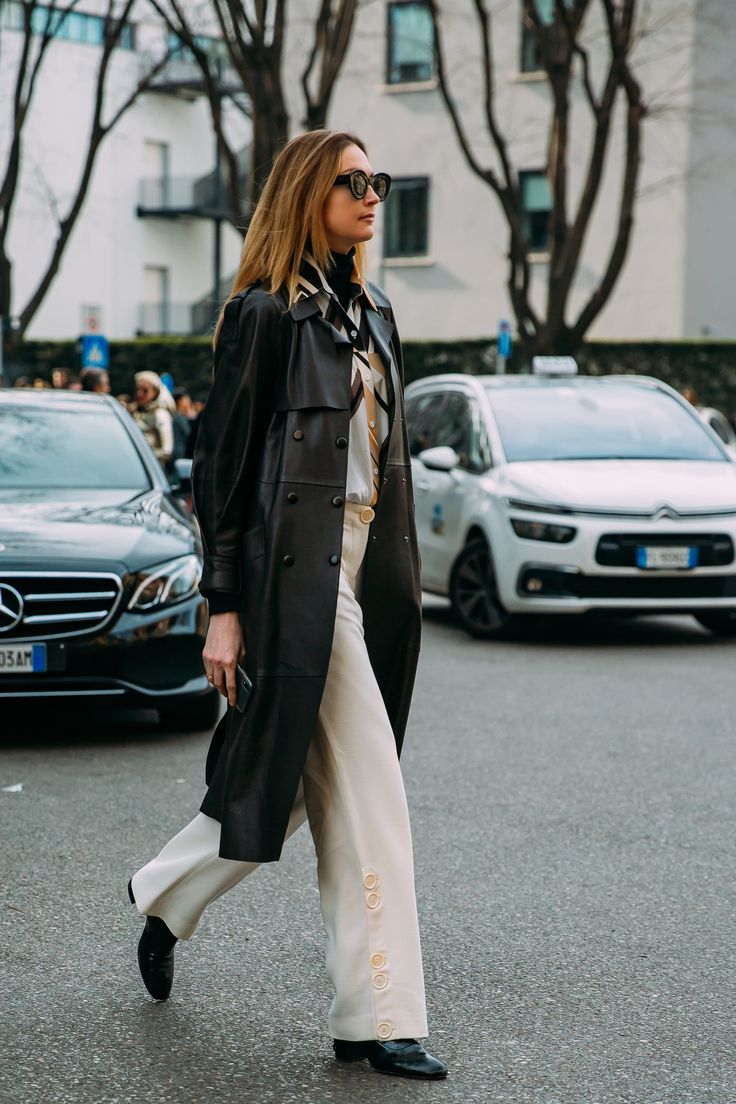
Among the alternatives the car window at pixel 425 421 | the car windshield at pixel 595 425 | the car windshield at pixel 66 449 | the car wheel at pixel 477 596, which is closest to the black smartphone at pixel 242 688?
the car windshield at pixel 66 449

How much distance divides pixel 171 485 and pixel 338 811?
536 cm

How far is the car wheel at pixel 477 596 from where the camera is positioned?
11.4 metres

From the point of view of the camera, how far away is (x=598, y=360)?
30.0 m

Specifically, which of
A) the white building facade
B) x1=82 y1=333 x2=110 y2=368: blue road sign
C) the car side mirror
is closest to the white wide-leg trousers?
the car side mirror

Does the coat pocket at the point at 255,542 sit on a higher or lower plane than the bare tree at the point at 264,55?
lower

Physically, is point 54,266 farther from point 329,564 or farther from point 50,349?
point 329,564

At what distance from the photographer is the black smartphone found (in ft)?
11.8

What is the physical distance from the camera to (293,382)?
3576 millimetres

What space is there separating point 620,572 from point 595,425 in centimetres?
159

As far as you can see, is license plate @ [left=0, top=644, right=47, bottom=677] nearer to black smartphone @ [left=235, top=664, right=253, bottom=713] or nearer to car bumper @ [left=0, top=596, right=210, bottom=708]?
car bumper @ [left=0, top=596, right=210, bottom=708]

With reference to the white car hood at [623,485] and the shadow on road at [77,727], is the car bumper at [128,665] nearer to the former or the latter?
the shadow on road at [77,727]

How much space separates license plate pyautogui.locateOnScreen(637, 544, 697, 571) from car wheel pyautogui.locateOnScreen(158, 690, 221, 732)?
3754 mm

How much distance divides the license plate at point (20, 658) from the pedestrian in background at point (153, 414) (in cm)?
817

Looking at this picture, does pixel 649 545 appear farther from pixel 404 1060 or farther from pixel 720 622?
pixel 404 1060
